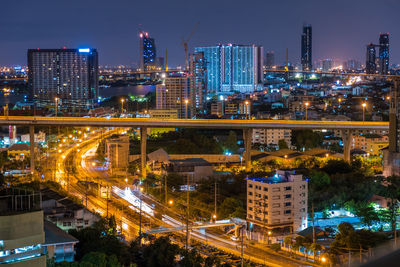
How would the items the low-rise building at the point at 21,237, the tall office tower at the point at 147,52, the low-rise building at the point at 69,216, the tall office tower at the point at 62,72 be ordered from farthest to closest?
the tall office tower at the point at 147,52 < the tall office tower at the point at 62,72 < the low-rise building at the point at 69,216 < the low-rise building at the point at 21,237

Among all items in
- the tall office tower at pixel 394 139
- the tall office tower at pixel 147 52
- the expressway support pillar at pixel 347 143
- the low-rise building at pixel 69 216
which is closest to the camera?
the low-rise building at pixel 69 216

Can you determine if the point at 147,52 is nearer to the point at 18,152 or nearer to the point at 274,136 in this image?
the point at 274,136

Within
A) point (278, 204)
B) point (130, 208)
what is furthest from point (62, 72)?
point (278, 204)

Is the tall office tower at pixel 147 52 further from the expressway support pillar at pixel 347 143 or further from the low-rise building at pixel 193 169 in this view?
the low-rise building at pixel 193 169

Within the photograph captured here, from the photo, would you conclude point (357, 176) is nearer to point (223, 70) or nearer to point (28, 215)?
point (28, 215)

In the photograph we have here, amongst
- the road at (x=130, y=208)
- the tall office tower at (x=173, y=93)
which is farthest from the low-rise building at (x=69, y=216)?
the tall office tower at (x=173, y=93)

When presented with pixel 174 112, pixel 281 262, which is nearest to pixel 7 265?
pixel 281 262
